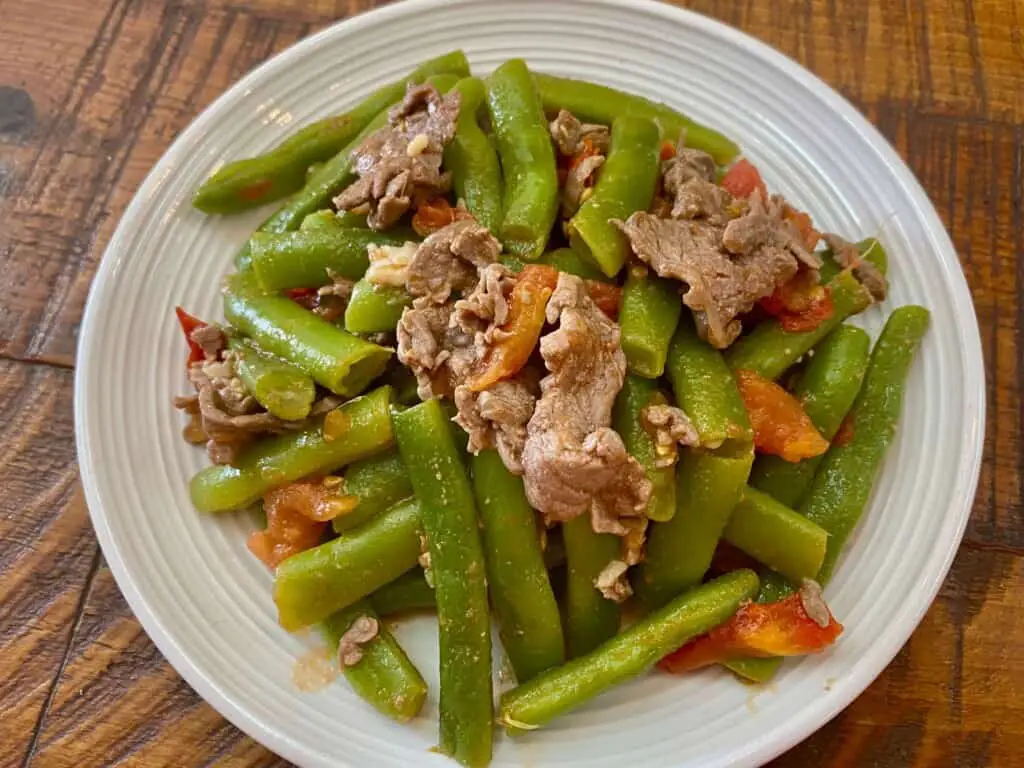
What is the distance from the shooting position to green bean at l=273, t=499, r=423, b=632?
220 cm

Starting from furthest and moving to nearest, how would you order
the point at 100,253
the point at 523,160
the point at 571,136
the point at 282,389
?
the point at 100,253
the point at 571,136
the point at 523,160
the point at 282,389

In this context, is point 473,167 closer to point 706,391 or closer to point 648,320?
point 648,320

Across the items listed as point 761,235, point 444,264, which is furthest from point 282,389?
point 761,235

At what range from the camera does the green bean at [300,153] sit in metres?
2.71

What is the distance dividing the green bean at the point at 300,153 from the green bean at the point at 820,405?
1454 mm

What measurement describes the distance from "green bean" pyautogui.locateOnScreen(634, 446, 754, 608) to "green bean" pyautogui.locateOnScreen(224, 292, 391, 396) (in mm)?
842

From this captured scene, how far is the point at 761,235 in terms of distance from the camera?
2324 millimetres

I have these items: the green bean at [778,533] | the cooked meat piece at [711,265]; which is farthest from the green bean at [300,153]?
the green bean at [778,533]

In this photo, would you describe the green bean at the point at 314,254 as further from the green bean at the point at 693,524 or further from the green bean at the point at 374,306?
the green bean at the point at 693,524

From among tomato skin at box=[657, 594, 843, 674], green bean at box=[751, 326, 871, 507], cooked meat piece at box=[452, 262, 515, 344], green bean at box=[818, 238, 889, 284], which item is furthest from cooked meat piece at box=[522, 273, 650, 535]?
green bean at box=[818, 238, 889, 284]

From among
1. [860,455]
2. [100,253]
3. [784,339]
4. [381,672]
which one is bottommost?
[381,672]

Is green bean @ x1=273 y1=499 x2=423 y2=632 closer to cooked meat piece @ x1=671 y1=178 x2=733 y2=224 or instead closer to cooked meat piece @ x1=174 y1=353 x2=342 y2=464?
cooked meat piece @ x1=174 y1=353 x2=342 y2=464

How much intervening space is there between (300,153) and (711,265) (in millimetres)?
1356

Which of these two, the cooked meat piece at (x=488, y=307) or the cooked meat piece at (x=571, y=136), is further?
the cooked meat piece at (x=571, y=136)
